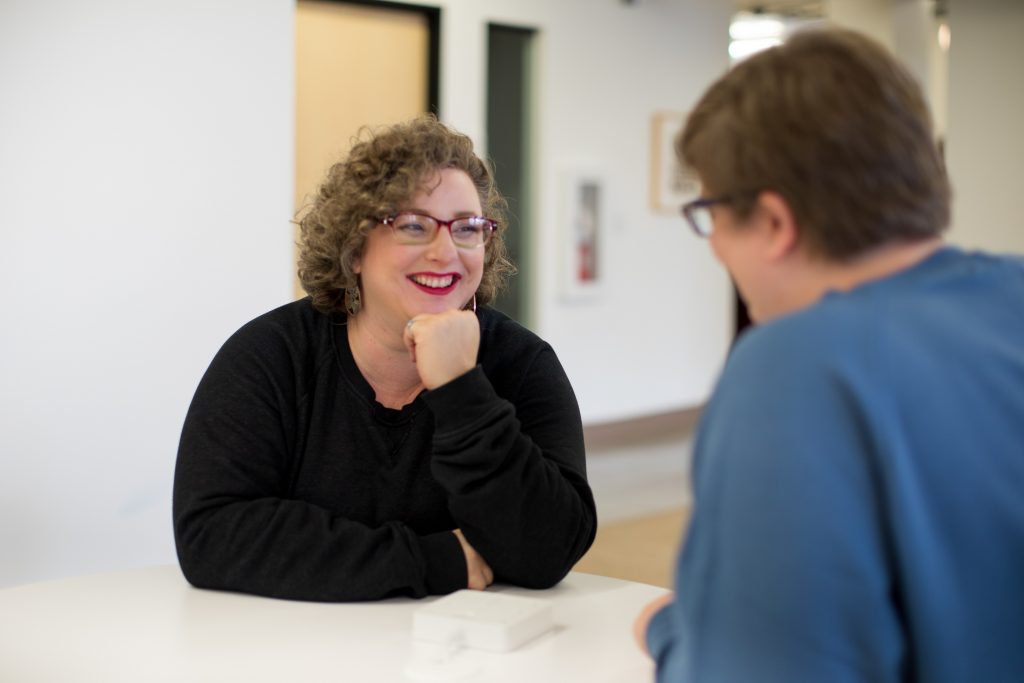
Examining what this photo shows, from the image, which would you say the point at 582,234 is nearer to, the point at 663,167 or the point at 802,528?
the point at 663,167

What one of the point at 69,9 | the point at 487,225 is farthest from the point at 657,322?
the point at 487,225

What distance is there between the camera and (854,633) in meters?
0.86

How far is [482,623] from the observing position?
4.93 feet

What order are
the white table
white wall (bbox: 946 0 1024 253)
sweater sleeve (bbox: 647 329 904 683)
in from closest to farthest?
sweater sleeve (bbox: 647 329 904 683) < the white table < white wall (bbox: 946 0 1024 253)

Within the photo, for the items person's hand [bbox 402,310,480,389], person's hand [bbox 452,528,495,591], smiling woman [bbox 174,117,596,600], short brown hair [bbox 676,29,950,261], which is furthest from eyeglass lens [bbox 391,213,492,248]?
short brown hair [bbox 676,29,950,261]

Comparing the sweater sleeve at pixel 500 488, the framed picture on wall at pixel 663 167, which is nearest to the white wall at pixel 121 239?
the sweater sleeve at pixel 500 488

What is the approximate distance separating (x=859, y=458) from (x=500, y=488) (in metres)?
1.00

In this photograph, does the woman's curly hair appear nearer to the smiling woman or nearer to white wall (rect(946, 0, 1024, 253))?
the smiling woman

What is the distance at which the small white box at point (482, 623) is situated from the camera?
1500mm

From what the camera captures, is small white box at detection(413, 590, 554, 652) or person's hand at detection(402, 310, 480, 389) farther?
person's hand at detection(402, 310, 480, 389)

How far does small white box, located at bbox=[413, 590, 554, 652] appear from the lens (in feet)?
4.92

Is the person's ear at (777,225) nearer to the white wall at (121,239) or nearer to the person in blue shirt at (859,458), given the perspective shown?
the person in blue shirt at (859,458)

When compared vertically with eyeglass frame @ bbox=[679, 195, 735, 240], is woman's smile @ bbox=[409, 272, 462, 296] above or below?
below

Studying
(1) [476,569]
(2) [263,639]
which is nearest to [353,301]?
(1) [476,569]
